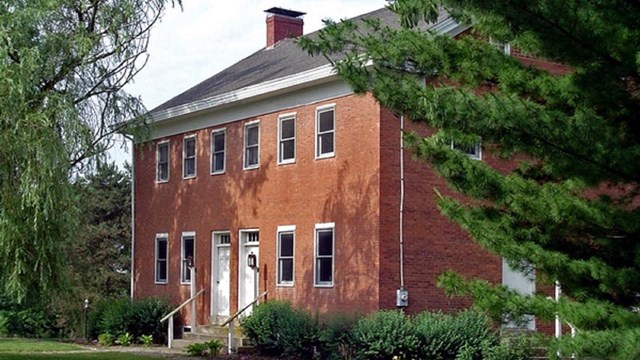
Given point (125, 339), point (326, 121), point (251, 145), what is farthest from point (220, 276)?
point (326, 121)

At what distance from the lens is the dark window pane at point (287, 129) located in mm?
26062

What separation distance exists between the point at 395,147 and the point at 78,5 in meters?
Result: 8.16

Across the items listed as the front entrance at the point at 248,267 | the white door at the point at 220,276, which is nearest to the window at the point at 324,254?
the front entrance at the point at 248,267

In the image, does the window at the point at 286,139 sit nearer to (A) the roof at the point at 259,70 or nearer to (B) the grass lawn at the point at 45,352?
(A) the roof at the point at 259,70

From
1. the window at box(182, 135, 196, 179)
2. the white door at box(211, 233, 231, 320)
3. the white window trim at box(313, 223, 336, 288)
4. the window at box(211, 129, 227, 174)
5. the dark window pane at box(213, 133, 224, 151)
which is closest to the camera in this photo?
the white window trim at box(313, 223, 336, 288)

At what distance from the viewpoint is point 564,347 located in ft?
39.0

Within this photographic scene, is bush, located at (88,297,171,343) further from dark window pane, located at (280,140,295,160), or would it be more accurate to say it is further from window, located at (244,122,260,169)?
dark window pane, located at (280,140,295,160)

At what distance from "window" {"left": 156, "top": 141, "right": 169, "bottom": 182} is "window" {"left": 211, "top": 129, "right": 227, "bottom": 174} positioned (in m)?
2.59

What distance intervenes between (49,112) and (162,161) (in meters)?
8.66

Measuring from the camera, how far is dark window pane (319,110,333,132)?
24734mm

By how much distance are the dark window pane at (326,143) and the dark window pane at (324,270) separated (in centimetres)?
251

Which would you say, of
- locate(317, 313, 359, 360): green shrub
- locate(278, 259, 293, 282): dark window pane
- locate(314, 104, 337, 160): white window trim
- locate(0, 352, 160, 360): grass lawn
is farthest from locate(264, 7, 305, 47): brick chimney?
locate(317, 313, 359, 360): green shrub

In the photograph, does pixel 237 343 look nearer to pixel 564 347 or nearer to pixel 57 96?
pixel 57 96

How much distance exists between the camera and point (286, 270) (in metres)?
25.9
